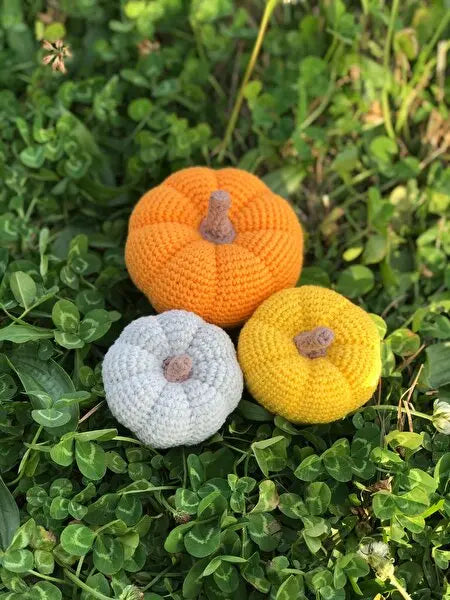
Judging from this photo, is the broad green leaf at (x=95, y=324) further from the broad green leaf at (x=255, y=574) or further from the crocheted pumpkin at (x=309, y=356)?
the broad green leaf at (x=255, y=574)

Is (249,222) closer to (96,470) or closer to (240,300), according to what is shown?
(240,300)

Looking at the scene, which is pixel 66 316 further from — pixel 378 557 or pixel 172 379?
pixel 378 557

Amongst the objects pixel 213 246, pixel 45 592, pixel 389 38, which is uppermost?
pixel 389 38

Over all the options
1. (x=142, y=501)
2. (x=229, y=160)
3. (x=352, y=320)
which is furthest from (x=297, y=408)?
(x=229, y=160)

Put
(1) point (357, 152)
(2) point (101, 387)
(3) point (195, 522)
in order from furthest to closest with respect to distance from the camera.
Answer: (1) point (357, 152)
(2) point (101, 387)
(3) point (195, 522)

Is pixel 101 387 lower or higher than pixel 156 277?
lower

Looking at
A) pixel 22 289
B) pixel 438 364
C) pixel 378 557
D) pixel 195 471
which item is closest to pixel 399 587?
pixel 378 557
